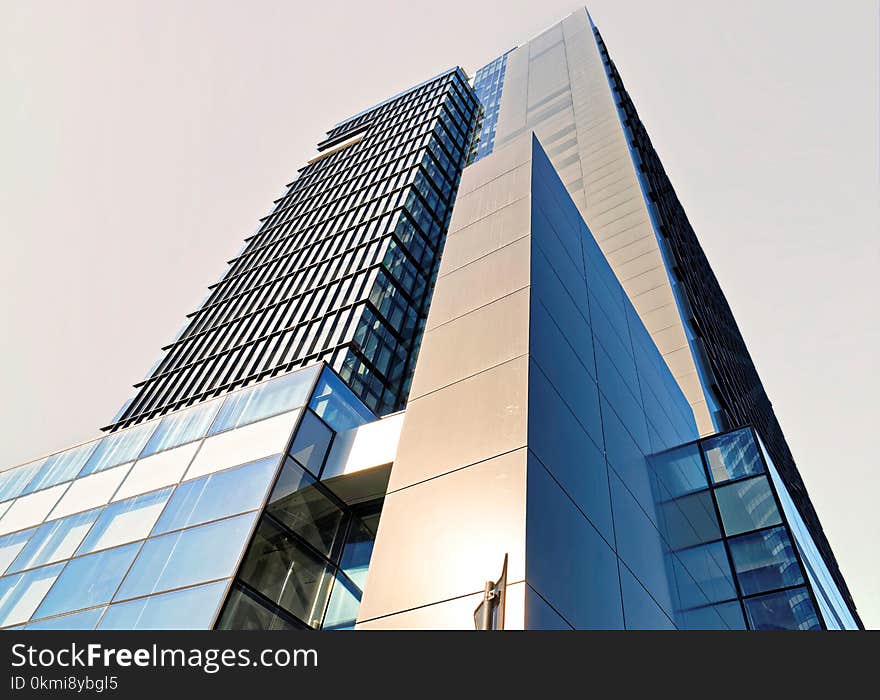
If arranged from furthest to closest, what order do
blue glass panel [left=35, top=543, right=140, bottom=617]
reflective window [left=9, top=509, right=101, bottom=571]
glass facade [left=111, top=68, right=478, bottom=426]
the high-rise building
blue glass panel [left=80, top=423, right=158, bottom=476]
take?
glass facade [left=111, top=68, right=478, bottom=426], blue glass panel [left=80, top=423, right=158, bottom=476], reflective window [left=9, top=509, right=101, bottom=571], blue glass panel [left=35, top=543, right=140, bottom=617], the high-rise building

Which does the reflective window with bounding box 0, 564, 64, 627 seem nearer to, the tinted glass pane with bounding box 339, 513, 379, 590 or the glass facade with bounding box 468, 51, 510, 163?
the tinted glass pane with bounding box 339, 513, 379, 590

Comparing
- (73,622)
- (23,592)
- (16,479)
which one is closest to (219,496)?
(73,622)

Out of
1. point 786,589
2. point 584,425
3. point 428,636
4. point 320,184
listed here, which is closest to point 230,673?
point 428,636

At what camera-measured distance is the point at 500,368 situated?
1135 cm

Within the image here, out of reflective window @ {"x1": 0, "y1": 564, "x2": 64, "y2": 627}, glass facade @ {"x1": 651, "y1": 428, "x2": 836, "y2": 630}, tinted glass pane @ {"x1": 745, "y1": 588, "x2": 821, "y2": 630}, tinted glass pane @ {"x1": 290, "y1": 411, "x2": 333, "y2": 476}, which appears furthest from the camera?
glass facade @ {"x1": 651, "y1": 428, "x2": 836, "y2": 630}

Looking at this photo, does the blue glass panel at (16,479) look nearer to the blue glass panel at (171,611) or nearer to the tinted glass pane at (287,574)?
the blue glass panel at (171,611)

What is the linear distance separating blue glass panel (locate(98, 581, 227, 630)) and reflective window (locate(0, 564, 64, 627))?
3.00 m

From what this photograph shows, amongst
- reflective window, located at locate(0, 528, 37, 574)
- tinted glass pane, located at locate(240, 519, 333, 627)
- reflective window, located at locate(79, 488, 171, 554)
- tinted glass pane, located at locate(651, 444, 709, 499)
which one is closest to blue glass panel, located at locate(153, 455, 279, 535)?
reflective window, located at locate(79, 488, 171, 554)

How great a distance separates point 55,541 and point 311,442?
728 cm

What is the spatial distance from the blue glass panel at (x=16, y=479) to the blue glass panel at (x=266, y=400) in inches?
317

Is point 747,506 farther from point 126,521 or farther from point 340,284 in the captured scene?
point 340,284

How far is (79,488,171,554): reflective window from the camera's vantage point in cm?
1362

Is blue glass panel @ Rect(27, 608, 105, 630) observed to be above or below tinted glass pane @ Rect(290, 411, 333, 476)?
above

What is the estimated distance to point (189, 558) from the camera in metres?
11.7
